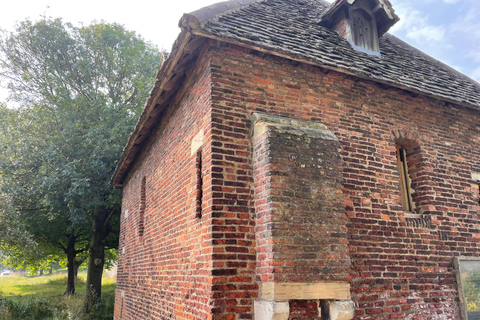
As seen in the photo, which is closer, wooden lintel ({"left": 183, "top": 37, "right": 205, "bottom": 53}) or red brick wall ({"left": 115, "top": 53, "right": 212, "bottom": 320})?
red brick wall ({"left": 115, "top": 53, "right": 212, "bottom": 320})

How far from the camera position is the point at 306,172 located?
4.07 metres

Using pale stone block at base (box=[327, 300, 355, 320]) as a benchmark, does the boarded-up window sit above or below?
above

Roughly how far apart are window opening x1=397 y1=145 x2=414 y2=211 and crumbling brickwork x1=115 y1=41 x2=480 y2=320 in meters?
0.13

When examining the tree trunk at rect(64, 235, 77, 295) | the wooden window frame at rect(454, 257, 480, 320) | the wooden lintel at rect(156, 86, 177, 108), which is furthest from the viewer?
the tree trunk at rect(64, 235, 77, 295)

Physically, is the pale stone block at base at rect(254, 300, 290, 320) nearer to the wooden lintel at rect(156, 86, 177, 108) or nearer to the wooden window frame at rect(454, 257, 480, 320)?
the wooden window frame at rect(454, 257, 480, 320)

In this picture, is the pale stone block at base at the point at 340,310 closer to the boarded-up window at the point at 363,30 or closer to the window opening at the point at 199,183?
the window opening at the point at 199,183

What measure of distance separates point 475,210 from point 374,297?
2986 millimetres

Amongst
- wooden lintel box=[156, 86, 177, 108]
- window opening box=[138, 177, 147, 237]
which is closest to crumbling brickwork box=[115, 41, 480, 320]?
wooden lintel box=[156, 86, 177, 108]

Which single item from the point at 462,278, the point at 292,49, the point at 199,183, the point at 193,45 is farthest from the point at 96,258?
the point at 462,278

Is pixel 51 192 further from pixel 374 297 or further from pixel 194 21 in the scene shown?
pixel 374 297

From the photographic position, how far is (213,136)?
4262 mm

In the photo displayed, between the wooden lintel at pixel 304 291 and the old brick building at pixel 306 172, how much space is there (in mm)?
15

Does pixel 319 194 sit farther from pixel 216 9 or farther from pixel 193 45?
pixel 216 9

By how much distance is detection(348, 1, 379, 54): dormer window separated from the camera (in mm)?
6613
